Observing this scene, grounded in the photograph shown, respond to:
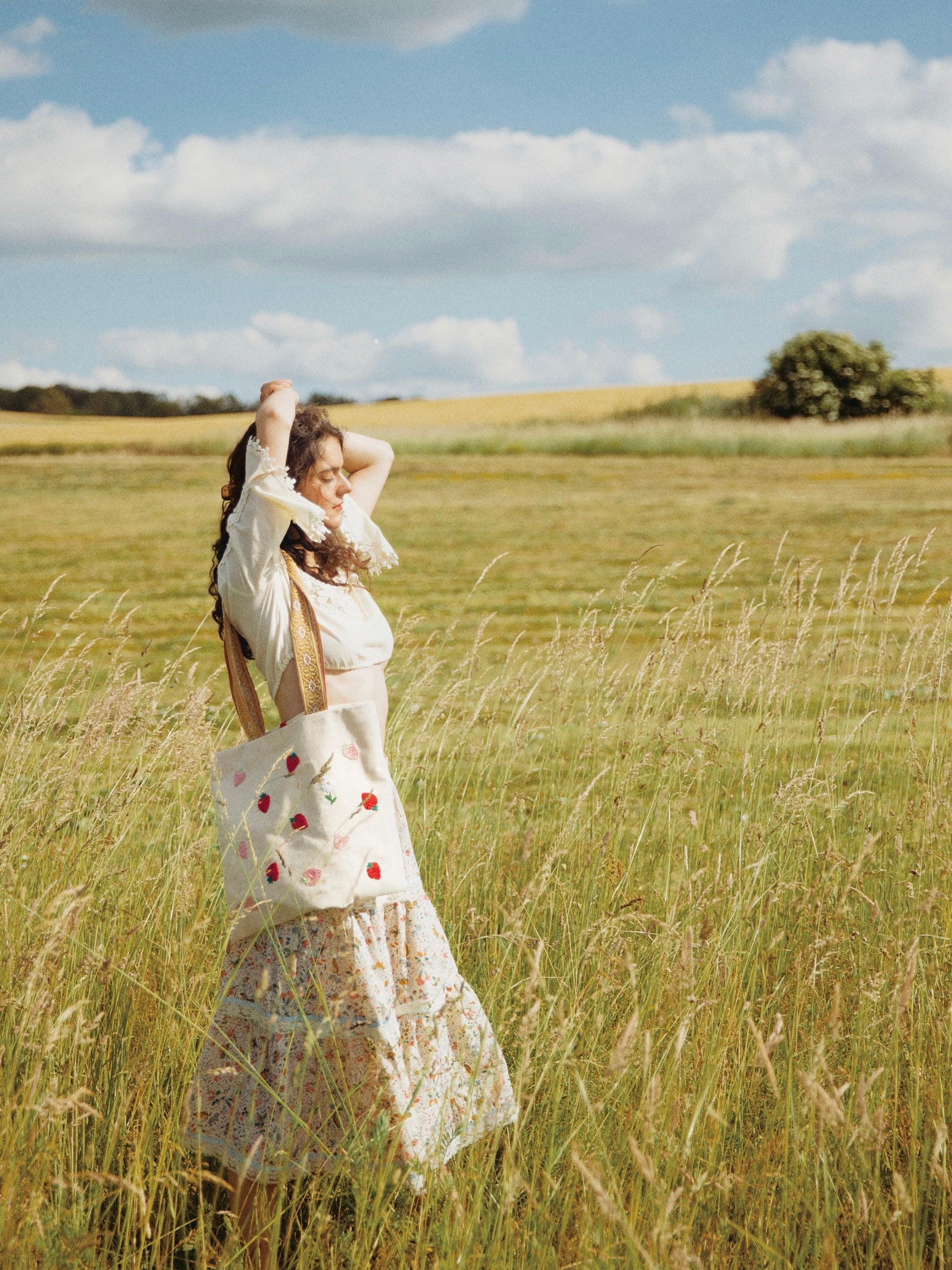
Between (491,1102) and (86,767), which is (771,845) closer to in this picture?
(491,1102)

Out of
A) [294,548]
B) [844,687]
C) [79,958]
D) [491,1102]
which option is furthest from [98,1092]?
[844,687]

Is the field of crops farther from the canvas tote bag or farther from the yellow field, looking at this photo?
the yellow field

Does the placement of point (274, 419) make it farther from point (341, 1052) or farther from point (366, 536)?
Result: point (341, 1052)

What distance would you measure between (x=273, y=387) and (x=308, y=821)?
1.03 m

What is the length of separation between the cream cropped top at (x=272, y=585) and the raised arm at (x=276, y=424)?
0.02 metres

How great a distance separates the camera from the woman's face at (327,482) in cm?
246

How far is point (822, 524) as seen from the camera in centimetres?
1892

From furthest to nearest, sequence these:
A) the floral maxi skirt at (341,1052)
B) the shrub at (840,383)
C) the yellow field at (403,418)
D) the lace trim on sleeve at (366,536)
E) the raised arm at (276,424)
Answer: the shrub at (840,383), the yellow field at (403,418), the lace trim on sleeve at (366,536), the raised arm at (276,424), the floral maxi skirt at (341,1052)

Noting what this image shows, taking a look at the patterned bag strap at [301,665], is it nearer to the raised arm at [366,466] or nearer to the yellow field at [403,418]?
the raised arm at [366,466]

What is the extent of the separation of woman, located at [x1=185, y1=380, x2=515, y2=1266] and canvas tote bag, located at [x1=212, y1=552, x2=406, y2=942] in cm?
9

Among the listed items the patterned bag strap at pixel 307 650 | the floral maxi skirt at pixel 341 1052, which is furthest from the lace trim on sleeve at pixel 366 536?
the floral maxi skirt at pixel 341 1052

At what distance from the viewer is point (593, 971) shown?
2.84 metres

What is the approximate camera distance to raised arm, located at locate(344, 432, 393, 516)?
2877mm

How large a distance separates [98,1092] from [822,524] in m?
18.2
